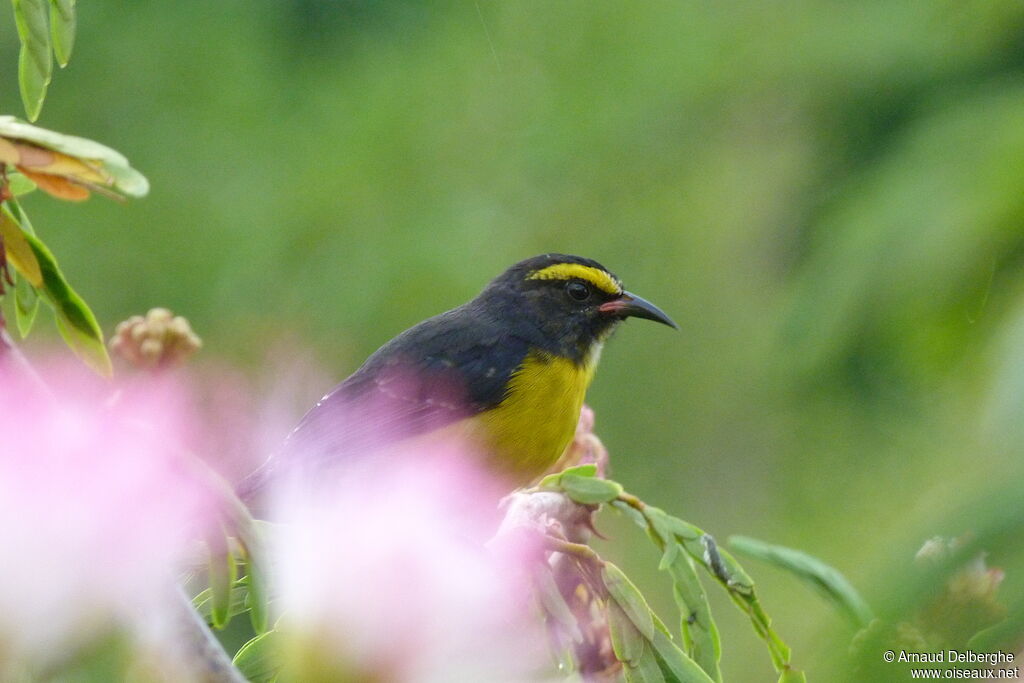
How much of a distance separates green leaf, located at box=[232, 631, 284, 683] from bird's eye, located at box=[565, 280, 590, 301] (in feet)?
7.85

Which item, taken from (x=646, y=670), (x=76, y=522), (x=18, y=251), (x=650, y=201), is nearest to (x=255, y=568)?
(x=76, y=522)

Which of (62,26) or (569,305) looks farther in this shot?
(569,305)

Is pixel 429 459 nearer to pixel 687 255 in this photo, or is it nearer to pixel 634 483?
pixel 634 483

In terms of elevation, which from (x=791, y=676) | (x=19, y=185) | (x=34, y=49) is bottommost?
(x=791, y=676)

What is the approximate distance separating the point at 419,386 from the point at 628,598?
1.77 metres

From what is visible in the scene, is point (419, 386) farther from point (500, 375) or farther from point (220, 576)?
point (220, 576)

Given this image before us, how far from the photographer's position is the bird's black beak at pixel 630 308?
11.6 ft

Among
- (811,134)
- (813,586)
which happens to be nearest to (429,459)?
(813,586)

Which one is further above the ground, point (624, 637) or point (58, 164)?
point (58, 164)

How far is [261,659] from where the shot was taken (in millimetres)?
1327

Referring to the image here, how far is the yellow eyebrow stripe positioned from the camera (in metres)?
3.64

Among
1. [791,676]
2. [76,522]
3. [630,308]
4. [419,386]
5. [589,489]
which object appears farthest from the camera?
[630,308]

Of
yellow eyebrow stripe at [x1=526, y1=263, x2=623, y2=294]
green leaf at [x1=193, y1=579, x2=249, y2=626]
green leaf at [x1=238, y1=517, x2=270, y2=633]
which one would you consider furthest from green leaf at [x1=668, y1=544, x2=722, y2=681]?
yellow eyebrow stripe at [x1=526, y1=263, x2=623, y2=294]

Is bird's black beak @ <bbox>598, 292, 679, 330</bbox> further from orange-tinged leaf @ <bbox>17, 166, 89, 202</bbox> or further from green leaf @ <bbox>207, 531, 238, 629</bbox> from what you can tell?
orange-tinged leaf @ <bbox>17, 166, 89, 202</bbox>
